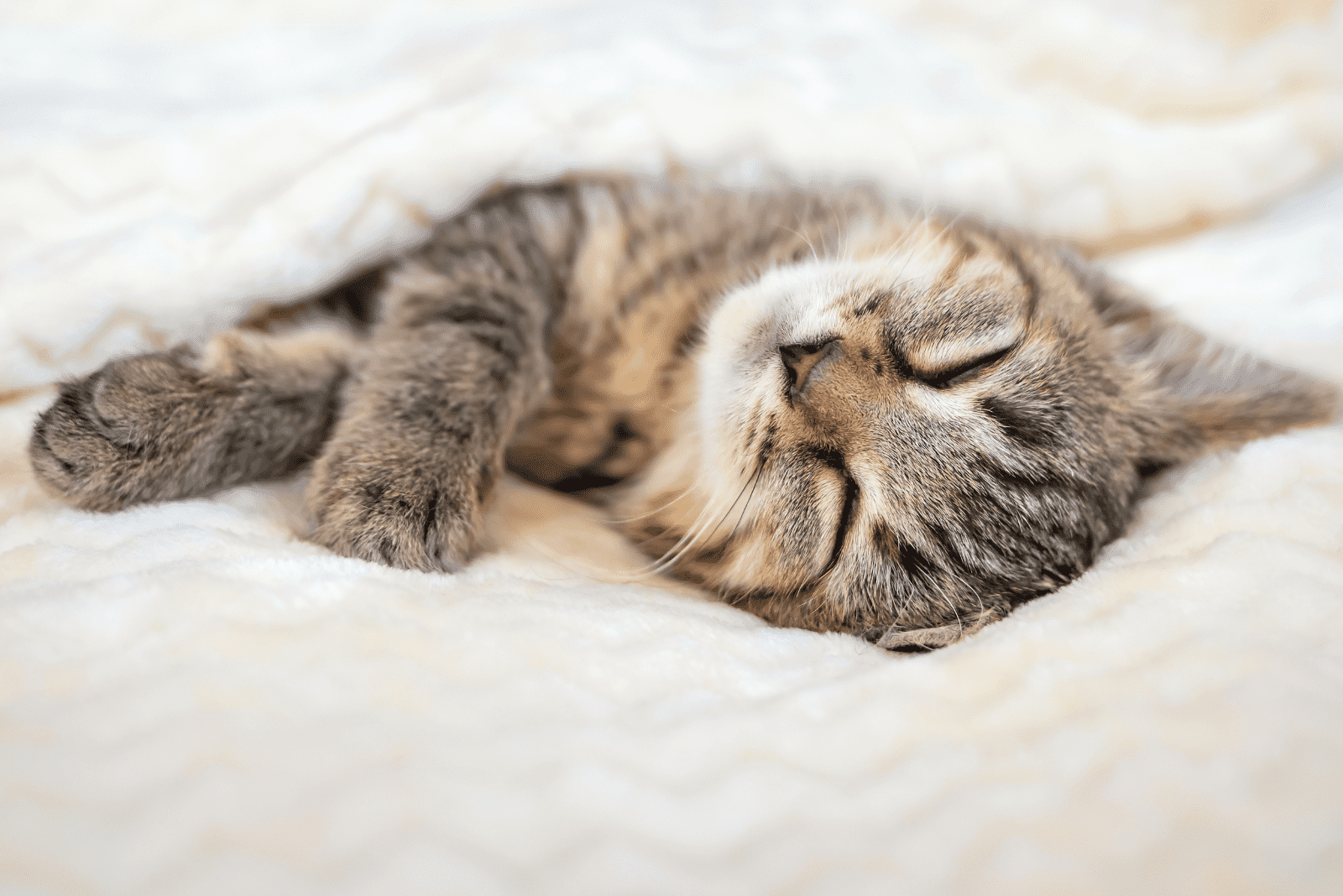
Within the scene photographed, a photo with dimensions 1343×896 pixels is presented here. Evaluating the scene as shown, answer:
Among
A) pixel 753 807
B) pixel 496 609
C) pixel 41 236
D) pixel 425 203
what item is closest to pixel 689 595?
pixel 496 609

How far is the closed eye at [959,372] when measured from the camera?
90 centimetres

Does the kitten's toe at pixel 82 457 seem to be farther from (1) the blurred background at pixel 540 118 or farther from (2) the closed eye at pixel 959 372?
(2) the closed eye at pixel 959 372

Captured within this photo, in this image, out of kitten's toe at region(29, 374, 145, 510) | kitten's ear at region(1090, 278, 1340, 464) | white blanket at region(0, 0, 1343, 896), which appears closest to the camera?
white blanket at region(0, 0, 1343, 896)

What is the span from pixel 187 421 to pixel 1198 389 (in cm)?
136

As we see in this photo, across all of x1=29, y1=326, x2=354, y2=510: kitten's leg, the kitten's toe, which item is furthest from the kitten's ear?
the kitten's toe

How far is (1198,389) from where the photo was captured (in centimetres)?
104

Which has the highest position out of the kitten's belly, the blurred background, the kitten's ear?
the blurred background

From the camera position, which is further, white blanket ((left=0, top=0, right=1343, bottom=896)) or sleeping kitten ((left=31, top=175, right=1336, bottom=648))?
sleeping kitten ((left=31, top=175, right=1336, bottom=648))

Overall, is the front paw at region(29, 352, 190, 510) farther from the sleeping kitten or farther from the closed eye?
the closed eye

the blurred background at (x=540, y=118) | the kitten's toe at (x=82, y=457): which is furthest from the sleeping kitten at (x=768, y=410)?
the blurred background at (x=540, y=118)

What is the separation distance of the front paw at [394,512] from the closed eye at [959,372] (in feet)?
1.93

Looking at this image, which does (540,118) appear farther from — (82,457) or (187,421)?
(82,457)

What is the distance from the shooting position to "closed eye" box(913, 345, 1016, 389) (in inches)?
35.3

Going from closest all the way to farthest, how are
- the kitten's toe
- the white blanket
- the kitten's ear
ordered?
the white blanket
the kitten's toe
the kitten's ear
